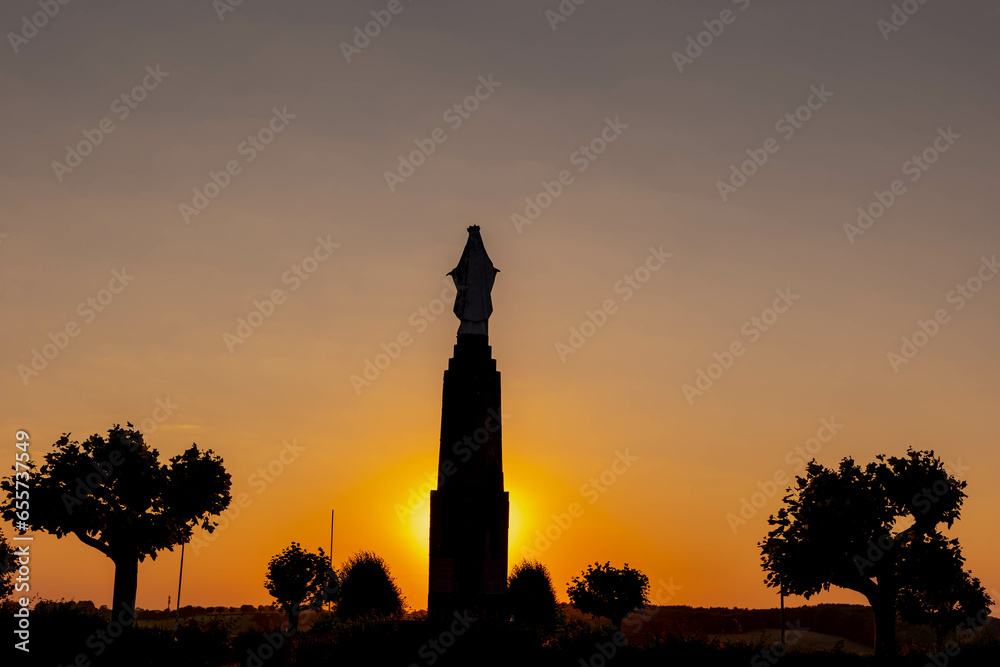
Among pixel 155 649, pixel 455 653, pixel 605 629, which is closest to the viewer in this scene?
pixel 455 653

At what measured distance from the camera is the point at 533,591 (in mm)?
62312

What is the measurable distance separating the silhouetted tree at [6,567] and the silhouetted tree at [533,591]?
37277mm

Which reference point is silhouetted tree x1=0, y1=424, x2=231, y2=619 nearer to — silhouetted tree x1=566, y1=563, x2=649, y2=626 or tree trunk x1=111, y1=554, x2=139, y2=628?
tree trunk x1=111, y1=554, x2=139, y2=628

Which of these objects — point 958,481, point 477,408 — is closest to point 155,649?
point 477,408

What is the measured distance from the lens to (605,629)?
3991cm

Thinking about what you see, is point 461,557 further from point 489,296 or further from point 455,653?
point 489,296

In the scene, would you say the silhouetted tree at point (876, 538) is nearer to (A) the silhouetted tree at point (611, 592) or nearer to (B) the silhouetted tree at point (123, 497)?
(A) the silhouetted tree at point (611, 592)

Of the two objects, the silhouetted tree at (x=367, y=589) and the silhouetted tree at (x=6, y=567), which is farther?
the silhouetted tree at (x=6, y=567)

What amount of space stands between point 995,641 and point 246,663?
3176 centimetres

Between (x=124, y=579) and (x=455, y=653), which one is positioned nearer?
(x=455, y=653)

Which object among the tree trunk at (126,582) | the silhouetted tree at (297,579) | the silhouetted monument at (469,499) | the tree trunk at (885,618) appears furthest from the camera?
the silhouetted tree at (297,579)

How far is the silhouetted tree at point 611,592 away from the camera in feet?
222

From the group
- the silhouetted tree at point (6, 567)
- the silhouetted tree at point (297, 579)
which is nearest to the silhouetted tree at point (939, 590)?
the silhouetted tree at point (297, 579)

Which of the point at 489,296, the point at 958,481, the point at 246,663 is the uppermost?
the point at 489,296
